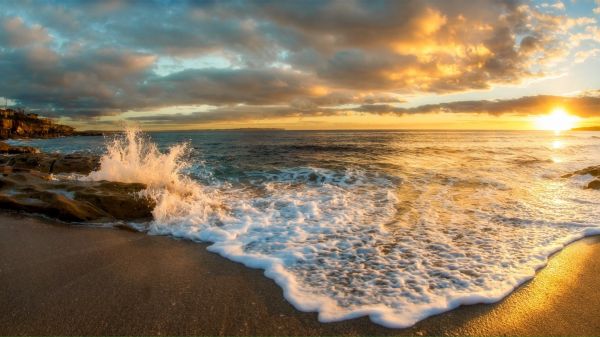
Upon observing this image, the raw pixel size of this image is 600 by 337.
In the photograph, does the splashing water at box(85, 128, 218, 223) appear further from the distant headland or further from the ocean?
the distant headland

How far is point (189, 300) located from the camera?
11.5ft

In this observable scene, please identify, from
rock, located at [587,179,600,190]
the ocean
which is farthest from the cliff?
rock, located at [587,179,600,190]

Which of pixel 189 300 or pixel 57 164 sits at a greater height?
pixel 57 164

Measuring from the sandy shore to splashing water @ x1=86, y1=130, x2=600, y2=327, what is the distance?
8.5 inches

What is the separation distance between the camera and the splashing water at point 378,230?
382 cm

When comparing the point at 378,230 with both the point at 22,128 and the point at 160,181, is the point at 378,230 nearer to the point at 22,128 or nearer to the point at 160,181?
the point at 160,181

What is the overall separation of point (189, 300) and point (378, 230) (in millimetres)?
3795

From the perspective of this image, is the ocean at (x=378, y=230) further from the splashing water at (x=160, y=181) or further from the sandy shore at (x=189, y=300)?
the sandy shore at (x=189, y=300)

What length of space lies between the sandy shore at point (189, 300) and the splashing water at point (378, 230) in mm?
215

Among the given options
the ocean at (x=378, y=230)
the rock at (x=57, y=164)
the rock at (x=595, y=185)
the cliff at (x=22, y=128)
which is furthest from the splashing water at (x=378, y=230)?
the cliff at (x=22, y=128)

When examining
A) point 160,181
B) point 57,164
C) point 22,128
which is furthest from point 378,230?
point 22,128

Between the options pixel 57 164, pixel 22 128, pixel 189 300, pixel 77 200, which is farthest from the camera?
pixel 22 128

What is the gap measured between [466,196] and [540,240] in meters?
3.86

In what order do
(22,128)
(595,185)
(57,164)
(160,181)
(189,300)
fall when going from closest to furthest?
1. (189,300)
2. (160,181)
3. (595,185)
4. (57,164)
5. (22,128)
